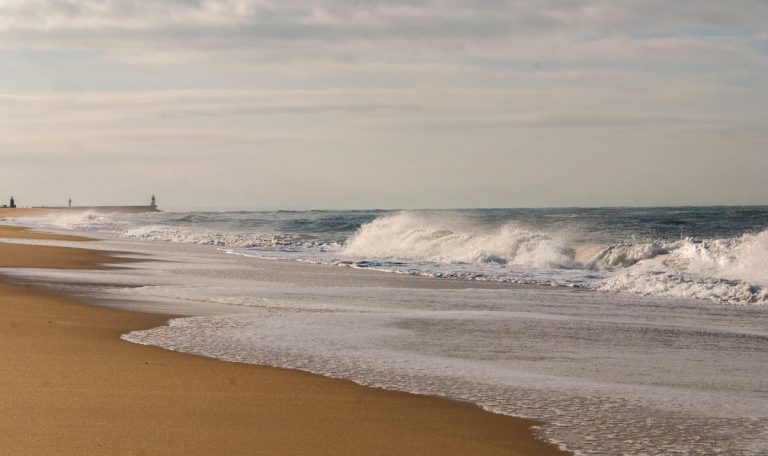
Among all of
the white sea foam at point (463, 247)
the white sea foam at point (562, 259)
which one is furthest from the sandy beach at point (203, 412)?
the white sea foam at point (463, 247)

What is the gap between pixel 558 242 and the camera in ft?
95.4

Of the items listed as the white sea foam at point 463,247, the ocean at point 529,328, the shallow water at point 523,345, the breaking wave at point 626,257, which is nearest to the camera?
the shallow water at point 523,345

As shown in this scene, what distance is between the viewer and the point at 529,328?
11539 mm

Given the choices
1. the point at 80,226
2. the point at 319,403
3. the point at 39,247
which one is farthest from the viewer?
the point at 80,226

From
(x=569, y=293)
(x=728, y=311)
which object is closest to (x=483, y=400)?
(x=728, y=311)

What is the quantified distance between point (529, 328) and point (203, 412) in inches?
238

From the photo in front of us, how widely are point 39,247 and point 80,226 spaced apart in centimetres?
3064

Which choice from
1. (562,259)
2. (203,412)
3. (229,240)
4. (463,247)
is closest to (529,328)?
(203,412)

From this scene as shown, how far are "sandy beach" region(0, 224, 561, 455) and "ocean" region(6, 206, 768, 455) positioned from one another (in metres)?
0.43

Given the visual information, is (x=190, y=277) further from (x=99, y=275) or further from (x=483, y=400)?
(x=483, y=400)

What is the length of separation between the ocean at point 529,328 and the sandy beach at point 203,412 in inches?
17.1

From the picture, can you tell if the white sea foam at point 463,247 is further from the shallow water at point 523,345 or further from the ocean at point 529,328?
the shallow water at point 523,345

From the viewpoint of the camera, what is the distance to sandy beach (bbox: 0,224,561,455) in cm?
552

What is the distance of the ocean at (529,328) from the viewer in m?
6.93
